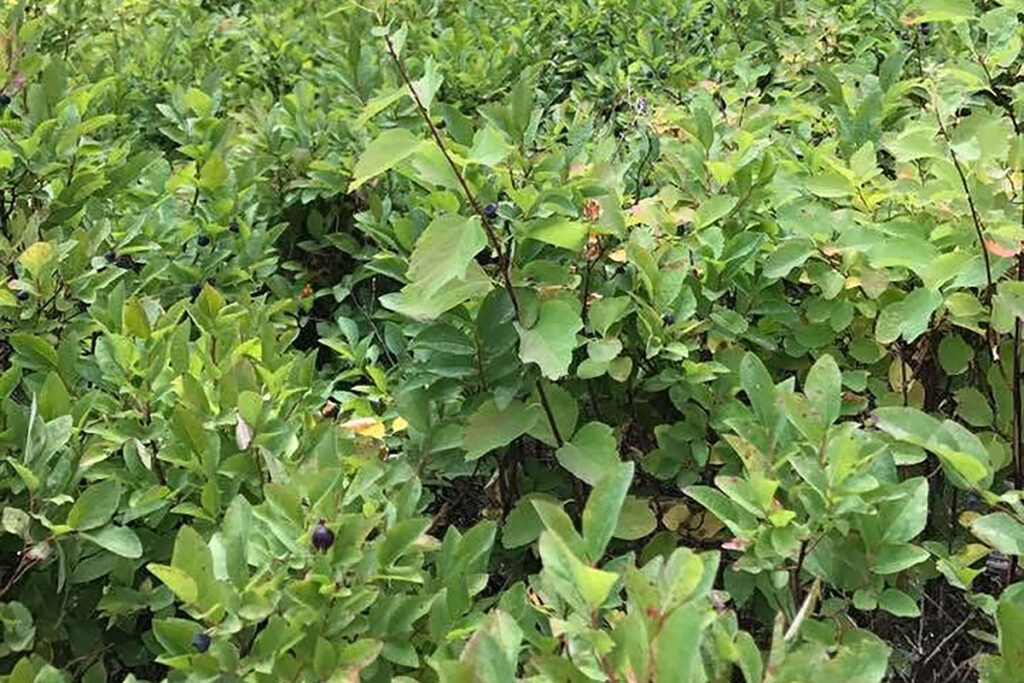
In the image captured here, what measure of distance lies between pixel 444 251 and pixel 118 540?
1.98 feet

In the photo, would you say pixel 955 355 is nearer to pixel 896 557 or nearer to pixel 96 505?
pixel 896 557

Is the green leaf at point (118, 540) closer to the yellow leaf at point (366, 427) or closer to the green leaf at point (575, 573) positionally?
the yellow leaf at point (366, 427)

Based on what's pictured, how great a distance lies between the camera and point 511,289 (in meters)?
1.54

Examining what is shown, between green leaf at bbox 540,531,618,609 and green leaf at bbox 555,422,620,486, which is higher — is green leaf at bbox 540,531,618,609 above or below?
above

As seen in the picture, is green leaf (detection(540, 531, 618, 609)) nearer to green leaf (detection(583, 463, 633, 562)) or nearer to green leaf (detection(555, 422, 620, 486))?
green leaf (detection(583, 463, 633, 562))

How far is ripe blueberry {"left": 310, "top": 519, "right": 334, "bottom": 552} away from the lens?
4.09 ft

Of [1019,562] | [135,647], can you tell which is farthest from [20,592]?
[1019,562]

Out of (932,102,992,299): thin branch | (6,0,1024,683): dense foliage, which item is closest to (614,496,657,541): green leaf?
(6,0,1024,683): dense foliage

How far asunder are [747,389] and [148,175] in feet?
5.44

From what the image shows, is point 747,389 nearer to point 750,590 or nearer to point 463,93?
point 750,590

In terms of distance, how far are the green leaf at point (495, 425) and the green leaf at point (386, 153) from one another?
400 millimetres

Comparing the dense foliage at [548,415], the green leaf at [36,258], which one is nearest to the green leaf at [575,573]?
the dense foliage at [548,415]

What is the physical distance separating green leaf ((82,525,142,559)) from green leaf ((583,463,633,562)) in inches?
26.2

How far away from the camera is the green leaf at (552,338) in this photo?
1469mm
